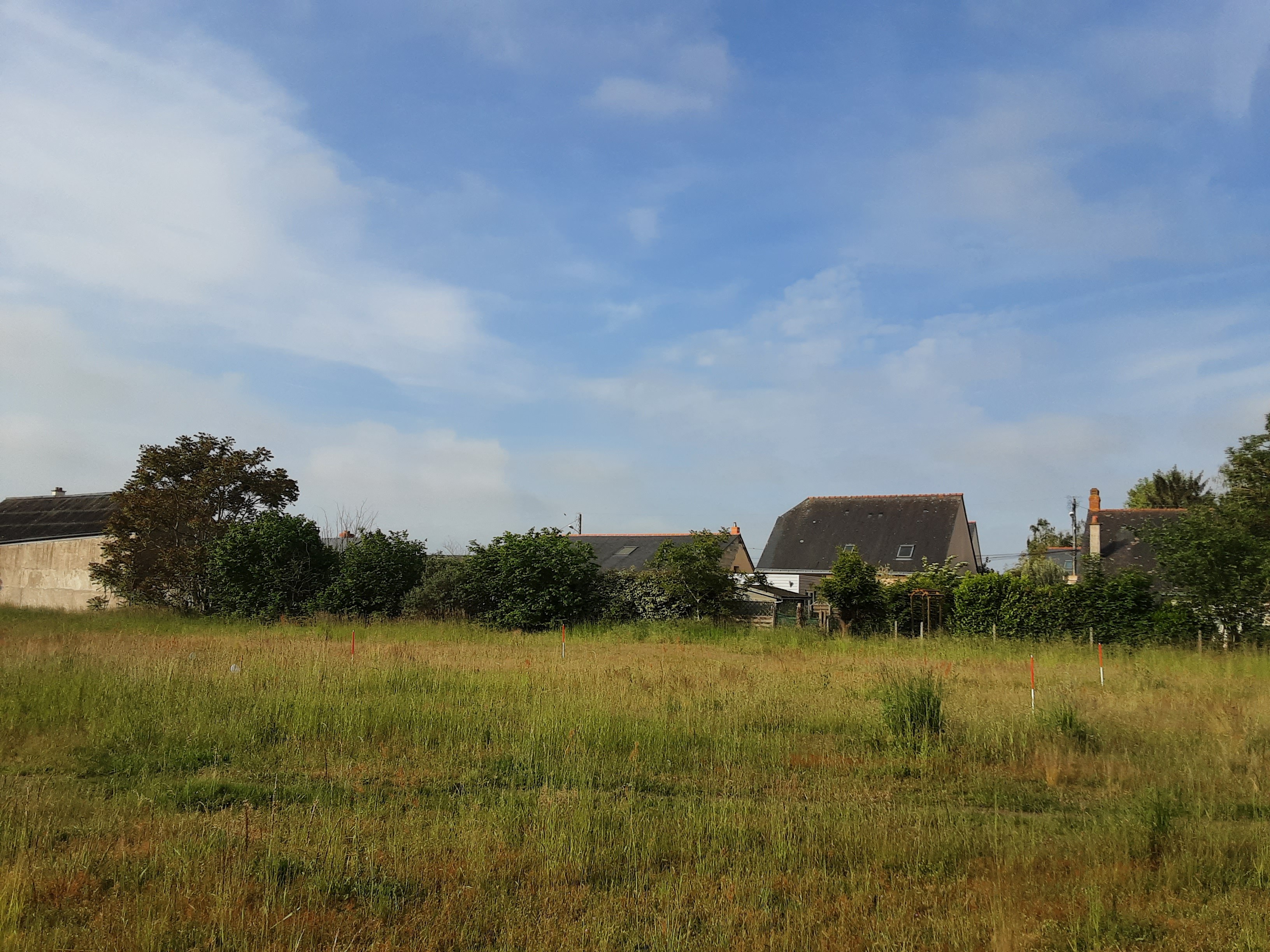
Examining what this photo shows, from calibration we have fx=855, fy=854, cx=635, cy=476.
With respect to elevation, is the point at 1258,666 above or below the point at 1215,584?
below

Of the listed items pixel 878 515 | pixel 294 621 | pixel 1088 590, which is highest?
pixel 878 515

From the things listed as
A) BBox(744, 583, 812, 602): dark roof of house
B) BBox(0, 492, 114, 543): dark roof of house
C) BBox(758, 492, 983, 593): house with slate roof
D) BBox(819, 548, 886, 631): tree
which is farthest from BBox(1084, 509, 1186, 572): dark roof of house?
BBox(0, 492, 114, 543): dark roof of house

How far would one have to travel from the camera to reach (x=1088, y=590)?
21.9 m

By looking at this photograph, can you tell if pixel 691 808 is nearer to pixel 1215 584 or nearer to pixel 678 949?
pixel 678 949

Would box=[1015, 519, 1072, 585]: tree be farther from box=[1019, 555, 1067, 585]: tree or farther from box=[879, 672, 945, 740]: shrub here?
box=[879, 672, 945, 740]: shrub

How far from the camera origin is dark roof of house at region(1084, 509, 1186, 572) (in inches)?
1470

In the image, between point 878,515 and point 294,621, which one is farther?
point 878,515

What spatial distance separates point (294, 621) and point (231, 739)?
19357mm

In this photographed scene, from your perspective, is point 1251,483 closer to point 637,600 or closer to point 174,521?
point 637,600

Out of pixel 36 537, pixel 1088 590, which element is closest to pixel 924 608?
pixel 1088 590

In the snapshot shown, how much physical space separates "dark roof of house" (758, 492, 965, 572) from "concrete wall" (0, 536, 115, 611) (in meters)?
31.5

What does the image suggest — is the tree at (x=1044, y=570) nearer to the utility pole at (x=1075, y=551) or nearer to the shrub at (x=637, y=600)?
the utility pole at (x=1075, y=551)

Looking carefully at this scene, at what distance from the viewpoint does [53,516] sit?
49.5 meters

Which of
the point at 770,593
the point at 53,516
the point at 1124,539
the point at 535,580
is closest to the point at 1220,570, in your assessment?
the point at 770,593
